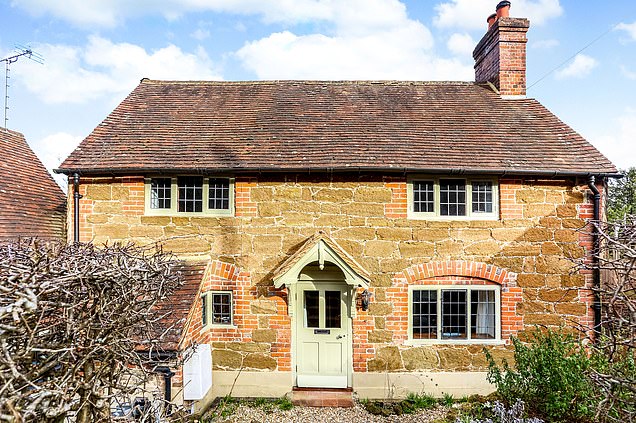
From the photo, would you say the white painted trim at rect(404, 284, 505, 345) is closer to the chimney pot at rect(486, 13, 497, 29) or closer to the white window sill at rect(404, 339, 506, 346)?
the white window sill at rect(404, 339, 506, 346)

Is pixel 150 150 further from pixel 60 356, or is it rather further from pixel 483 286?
pixel 483 286

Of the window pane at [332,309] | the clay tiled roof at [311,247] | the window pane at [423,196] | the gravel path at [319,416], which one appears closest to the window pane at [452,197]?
the window pane at [423,196]

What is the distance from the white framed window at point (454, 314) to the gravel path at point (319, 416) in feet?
5.11

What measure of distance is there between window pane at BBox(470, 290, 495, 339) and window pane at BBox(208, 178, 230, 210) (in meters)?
6.01

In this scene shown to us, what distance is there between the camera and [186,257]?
30.5 ft

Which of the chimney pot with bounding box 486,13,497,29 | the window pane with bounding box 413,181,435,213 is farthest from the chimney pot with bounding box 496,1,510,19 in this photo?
the window pane with bounding box 413,181,435,213

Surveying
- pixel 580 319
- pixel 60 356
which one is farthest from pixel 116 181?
pixel 580 319

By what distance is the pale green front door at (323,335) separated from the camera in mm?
9195

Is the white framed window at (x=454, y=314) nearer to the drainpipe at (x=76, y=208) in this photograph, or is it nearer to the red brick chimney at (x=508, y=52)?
the red brick chimney at (x=508, y=52)

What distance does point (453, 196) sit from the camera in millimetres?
9422

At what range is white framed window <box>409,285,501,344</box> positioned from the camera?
9.18m

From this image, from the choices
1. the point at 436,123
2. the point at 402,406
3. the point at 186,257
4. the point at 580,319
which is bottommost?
the point at 402,406

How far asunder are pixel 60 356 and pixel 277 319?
572 cm

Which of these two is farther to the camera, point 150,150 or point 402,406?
point 150,150
